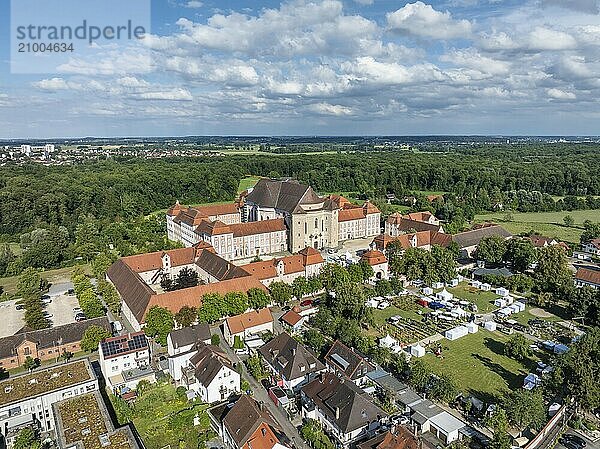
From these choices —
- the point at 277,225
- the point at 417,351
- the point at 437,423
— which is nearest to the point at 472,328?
the point at 417,351

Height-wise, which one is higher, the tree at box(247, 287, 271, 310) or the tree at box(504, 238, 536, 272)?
the tree at box(504, 238, 536, 272)

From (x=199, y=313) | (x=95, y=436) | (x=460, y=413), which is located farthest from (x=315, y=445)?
(x=199, y=313)

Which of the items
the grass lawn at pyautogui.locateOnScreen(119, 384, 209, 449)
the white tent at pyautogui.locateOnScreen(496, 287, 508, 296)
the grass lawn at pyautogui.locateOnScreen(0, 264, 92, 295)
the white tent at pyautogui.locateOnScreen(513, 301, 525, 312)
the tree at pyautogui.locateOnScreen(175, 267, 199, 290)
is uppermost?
the tree at pyautogui.locateOnScreen(175, 267, 199, 290)

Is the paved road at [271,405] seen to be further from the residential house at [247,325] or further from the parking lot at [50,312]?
the parking lot at [50,312]

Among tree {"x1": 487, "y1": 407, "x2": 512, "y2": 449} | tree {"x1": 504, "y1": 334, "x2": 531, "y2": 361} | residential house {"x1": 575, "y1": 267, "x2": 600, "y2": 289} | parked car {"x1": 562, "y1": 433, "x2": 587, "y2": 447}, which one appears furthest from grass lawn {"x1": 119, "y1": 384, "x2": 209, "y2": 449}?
residential house {"x1": 575, "y1": 267, "x2": 600, "y2": 289}

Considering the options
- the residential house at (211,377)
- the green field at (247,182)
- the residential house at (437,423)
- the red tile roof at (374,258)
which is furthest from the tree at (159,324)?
the green field at (247,182)

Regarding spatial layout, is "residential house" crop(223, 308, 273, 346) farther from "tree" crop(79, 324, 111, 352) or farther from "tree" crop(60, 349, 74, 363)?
"tree" crop(60, 349, 74, 363)

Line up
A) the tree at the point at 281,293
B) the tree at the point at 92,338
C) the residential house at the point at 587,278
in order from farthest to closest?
the residential house at the point at 587,278 < the tree at the point at 281,293 < the tree at the point at 92,338
